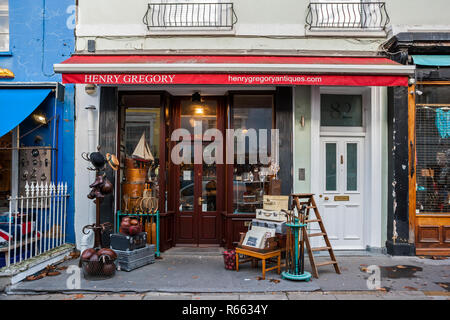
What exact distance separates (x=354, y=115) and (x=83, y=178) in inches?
237

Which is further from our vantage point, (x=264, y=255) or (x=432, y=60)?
(x=432, y=60)

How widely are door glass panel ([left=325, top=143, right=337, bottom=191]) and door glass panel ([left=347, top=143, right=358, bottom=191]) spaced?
315mm

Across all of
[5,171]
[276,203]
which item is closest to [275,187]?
[276,203]

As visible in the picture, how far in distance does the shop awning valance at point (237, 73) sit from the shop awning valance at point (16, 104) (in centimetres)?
116

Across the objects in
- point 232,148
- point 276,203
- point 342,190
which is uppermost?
point 232,148

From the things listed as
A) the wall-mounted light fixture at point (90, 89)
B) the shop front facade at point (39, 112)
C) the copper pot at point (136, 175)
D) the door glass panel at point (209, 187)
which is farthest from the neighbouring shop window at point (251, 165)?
the shop front facade at point (39, 112)

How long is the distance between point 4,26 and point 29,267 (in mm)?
5297

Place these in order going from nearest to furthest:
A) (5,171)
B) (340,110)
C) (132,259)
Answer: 1. (132,259)
2. (5,171)
3. (340,110)

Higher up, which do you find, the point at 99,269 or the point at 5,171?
the point at 5,171

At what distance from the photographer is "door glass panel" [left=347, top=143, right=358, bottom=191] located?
734 centimetres

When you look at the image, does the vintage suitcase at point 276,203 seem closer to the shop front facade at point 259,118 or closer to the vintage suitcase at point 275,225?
the vintage suitcase at point 275,225

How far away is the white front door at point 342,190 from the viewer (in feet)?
23.8

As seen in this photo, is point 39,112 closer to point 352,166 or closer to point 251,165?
point 251,165

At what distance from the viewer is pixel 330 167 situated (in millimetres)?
7348
